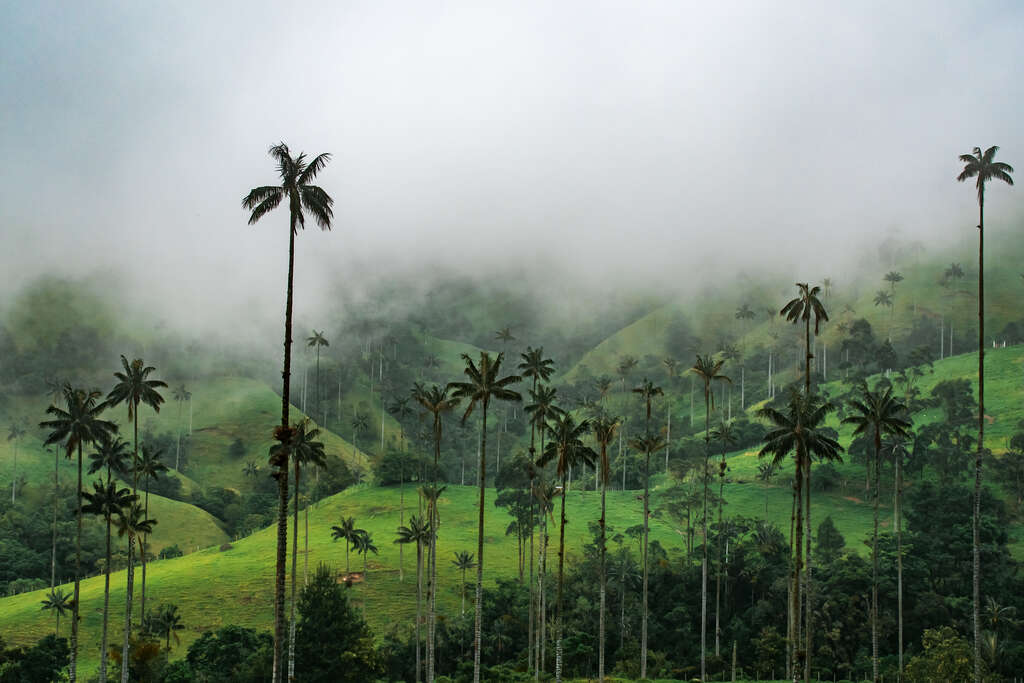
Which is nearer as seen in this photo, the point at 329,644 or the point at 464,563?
the point at 329,644

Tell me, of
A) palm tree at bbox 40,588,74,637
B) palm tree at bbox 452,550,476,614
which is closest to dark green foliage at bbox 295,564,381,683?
palm tree at bbox 452,550,476,614

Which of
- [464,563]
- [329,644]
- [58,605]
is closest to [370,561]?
[464,563]

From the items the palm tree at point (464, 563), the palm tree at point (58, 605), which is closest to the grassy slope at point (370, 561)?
the palm tree at point (58, 605)

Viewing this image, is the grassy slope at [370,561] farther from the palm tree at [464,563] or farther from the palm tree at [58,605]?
the palm tree at [464,563]

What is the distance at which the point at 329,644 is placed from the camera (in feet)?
261

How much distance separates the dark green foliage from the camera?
7906cm

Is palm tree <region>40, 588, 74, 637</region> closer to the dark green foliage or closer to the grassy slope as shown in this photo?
the grassy slope

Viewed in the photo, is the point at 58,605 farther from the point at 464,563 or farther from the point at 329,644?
the point at 464,563

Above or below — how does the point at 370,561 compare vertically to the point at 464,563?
below

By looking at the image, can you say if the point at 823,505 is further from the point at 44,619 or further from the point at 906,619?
the point at 44,619

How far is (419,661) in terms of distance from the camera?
296 feet

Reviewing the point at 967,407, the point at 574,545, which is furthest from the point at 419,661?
the point at 967,407

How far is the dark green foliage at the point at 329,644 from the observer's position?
79.1 m

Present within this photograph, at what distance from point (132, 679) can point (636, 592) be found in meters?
63.7
